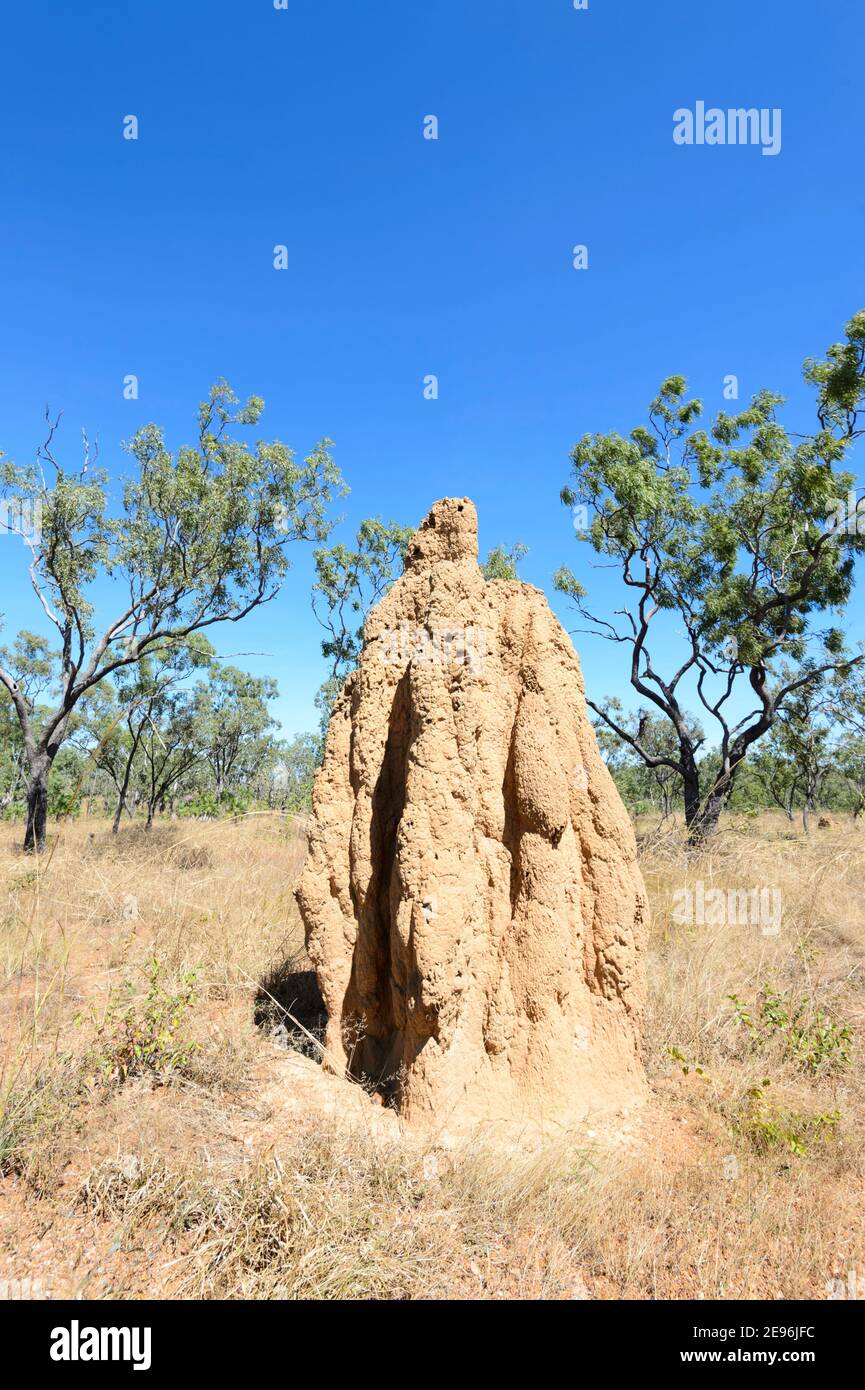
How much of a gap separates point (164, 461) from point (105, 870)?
21.7 feet

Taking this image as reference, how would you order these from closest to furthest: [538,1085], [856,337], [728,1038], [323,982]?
1. [538,1085]
2. [323,982]
3. [728,1038]
4. [856,337]

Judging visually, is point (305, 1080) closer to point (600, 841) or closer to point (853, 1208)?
point (600, 841)

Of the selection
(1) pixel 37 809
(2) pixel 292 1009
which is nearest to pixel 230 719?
(1) pixel 37 809

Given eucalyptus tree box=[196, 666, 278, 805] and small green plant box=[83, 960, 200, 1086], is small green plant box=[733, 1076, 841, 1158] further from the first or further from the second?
eucalyptus tree box=[196, 666, 278, 805]

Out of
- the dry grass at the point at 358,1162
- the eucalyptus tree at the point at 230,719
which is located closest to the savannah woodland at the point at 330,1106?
the dry grass at the point at 358,1162

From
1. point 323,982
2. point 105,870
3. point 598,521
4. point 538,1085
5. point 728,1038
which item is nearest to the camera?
point 538,1085

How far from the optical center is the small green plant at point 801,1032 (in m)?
4.07

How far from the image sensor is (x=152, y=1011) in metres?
3.63

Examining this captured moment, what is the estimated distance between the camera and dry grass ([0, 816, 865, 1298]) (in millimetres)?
2398

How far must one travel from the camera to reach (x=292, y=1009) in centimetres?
446

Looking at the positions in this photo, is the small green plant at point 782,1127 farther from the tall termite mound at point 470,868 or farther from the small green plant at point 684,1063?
the tall termite mound at point 470,868

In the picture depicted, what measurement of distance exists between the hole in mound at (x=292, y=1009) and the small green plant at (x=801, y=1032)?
8.04 ft

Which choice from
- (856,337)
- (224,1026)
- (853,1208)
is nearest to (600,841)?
(853,1208)

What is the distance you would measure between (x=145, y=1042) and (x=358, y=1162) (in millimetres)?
1354
